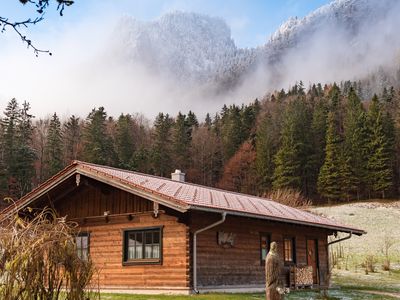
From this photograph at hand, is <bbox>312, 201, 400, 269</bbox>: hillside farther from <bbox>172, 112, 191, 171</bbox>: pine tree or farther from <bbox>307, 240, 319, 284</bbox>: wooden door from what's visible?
<bbox>172, 112, 191, 171</bbox>: pine tree

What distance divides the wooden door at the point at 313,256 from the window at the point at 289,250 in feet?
4.86

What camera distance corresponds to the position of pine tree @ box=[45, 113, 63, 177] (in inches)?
2143

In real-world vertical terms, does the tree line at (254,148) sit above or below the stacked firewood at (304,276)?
above

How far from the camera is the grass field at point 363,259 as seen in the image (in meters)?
17.2

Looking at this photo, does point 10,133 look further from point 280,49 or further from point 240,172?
point 280,49

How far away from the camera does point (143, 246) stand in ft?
55.5

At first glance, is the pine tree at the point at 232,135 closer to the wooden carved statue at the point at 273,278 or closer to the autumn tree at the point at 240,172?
the autumn tree at the point at 240,172

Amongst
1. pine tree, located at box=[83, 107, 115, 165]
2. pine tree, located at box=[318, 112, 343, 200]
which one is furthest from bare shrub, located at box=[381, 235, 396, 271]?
pine tree, located at box=[83, 107, 115, 165]

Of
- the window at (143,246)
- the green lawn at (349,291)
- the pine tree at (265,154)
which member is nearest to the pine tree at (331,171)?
the pine tree at (265,154)

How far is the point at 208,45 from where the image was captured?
600 ft

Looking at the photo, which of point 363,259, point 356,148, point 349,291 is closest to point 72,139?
point 356,148

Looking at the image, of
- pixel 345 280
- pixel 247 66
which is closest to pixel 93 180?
pixel 345 280

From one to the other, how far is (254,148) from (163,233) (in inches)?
2104

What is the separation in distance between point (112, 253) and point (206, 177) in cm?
5268
